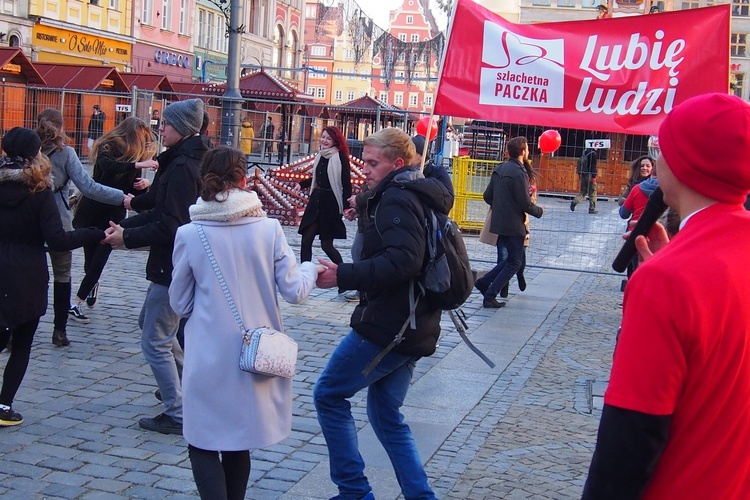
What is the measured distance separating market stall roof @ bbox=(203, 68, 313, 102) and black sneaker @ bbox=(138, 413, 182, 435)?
67.5 ft

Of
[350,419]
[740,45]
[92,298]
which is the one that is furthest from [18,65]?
[740,45]

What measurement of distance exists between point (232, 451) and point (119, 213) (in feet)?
15.2

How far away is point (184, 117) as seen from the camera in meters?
5.27

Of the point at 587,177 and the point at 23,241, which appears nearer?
the point at 23,241

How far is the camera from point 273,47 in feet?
197

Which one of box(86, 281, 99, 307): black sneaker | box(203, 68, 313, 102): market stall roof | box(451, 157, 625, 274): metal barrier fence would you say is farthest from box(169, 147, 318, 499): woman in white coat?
box(203, 68, 313, 102): market stall roof

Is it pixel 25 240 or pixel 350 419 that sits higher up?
pixel 25 240

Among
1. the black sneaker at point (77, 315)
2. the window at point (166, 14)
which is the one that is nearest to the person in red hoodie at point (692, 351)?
the black sneaker at point (77, 315)

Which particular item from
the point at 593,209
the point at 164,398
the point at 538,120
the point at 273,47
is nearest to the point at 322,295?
the point at 538,120

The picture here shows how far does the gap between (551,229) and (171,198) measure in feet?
43.4

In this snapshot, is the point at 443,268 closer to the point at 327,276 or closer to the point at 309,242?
the point at 327,276

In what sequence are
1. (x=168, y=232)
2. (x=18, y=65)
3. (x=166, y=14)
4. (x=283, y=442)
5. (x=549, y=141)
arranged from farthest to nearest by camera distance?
1. (x=166, y=14)
2. (x=18, y=65)
3. (x=549, y=141)
4. (x=283, y=442)
5. (x=168, y=232)

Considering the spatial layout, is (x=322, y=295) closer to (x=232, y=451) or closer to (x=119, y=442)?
(x=119, y=442)

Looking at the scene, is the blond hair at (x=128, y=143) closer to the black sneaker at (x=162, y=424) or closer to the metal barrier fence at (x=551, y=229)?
the black sneaker at (x=162, y=424)
